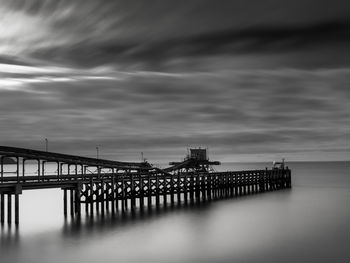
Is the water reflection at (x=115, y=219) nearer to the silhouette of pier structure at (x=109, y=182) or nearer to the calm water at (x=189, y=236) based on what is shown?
the calm water at (x=189, y=236)

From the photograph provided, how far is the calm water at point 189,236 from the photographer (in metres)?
30.0

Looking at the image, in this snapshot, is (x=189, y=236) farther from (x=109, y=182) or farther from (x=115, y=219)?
(x=109, y=182)

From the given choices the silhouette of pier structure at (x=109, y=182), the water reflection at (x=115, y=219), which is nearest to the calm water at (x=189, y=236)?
the water reflection at (x=115, y=219)

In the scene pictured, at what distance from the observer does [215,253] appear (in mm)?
30766

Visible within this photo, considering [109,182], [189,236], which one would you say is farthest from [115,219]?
[189,236]

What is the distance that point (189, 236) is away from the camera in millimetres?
36719

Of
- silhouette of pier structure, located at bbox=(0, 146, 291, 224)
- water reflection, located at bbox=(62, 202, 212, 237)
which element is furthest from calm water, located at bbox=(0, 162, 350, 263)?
silhouette of pier structure, located at bbox=(0, 146, 291, 224)

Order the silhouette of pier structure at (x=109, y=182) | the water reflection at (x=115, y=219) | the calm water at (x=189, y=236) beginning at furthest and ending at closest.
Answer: the silhouette of pier structure at (x=109, y=182) < the water reflection at (x=115, y=219) < the calm water at (x=189, y=236)

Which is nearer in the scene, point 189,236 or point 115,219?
point 189,236

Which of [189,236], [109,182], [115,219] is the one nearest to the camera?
[189,236]

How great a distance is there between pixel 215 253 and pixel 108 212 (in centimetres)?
1958

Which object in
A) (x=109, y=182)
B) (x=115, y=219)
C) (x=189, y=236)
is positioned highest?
(x=109, y=182)

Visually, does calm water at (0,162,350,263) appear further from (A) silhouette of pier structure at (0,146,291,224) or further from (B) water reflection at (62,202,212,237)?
(A) silhouette of pier structure at (0,146,291,224)

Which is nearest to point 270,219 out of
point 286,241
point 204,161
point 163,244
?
point 286,241
